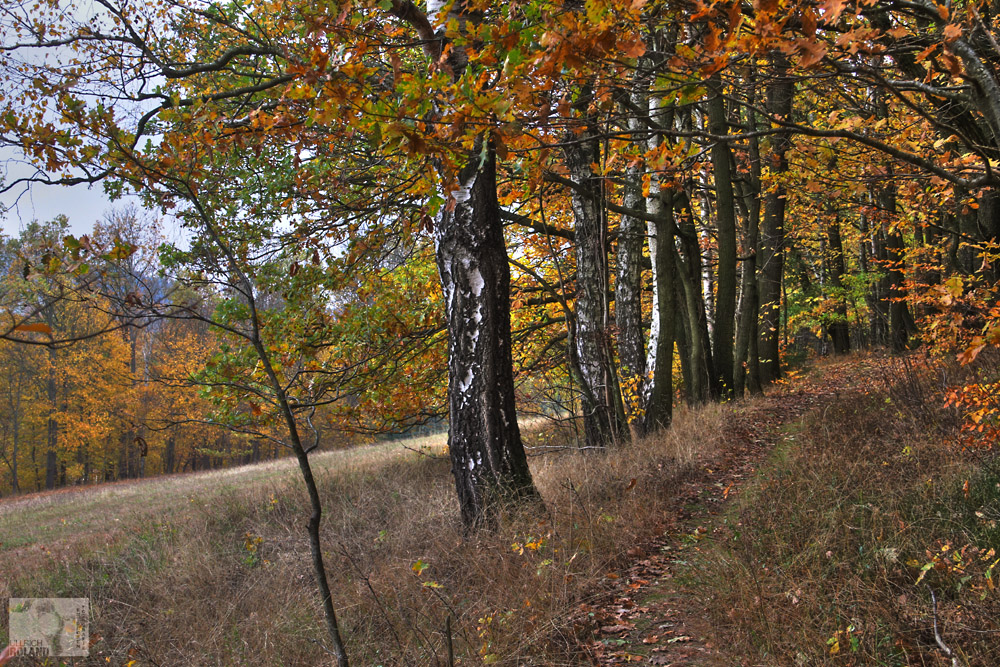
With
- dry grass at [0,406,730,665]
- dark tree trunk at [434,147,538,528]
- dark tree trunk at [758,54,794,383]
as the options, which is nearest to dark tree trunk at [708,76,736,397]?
dark tree trunk at [758,54,794,383]

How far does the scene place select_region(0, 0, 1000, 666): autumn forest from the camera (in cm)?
296

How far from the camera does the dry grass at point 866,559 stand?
8.36ft

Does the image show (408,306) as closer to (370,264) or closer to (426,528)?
(370,264)

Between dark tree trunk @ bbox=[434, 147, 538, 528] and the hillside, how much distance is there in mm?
530

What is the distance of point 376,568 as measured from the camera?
15.7ft

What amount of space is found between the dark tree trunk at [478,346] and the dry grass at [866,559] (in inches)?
76.1

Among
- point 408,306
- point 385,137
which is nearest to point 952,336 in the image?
point 385,137

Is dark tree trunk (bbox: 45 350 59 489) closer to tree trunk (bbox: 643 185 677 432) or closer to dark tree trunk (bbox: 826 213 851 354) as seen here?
tree trunk (bbox: 643 185 677 432)

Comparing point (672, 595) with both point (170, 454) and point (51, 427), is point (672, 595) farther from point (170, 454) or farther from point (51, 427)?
point (170, 454)

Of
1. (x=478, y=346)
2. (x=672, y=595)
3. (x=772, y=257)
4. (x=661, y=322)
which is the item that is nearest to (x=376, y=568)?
(x=478, y=346)

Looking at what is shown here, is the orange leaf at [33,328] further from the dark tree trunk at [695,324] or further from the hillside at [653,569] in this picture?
the dark tree trunk at [695,324]

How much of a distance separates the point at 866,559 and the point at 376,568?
343cm

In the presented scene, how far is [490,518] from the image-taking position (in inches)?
190

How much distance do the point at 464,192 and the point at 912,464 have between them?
13.3 feet
